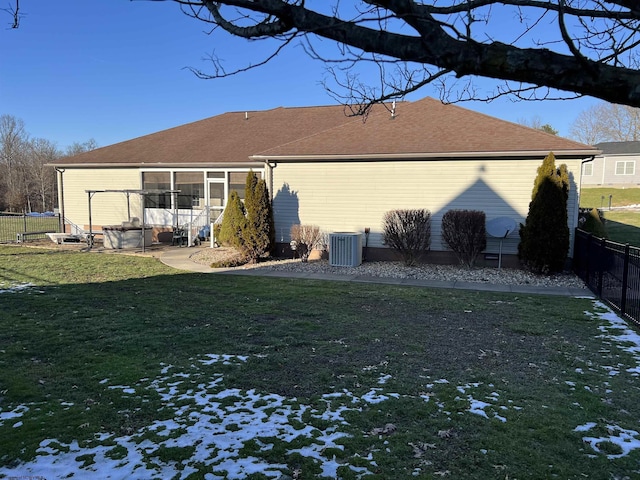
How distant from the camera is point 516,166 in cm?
1174

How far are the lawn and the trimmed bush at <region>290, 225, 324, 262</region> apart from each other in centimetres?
506

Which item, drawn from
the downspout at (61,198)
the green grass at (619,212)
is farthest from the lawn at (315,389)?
the green grass at (619,212)

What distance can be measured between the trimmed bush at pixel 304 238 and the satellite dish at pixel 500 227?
4.84 m

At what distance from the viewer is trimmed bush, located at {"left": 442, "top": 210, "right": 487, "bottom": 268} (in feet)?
38.1

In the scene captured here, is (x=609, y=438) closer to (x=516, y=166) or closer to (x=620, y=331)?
(x=620, y=331)

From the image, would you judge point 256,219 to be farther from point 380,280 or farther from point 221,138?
point 221,138

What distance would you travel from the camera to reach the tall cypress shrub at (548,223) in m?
10.5

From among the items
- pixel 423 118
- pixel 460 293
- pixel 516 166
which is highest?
pixel 423 118

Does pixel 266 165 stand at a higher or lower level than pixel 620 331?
higher

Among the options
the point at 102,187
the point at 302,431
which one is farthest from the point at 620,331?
the point at 102,187

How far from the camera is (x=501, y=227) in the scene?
11391 millimetres

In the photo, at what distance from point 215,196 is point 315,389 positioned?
14040 millimetres

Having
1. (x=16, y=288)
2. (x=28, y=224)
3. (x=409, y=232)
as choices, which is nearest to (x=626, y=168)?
(x=409, y=232)

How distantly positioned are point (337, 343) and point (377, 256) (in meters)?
7.57
